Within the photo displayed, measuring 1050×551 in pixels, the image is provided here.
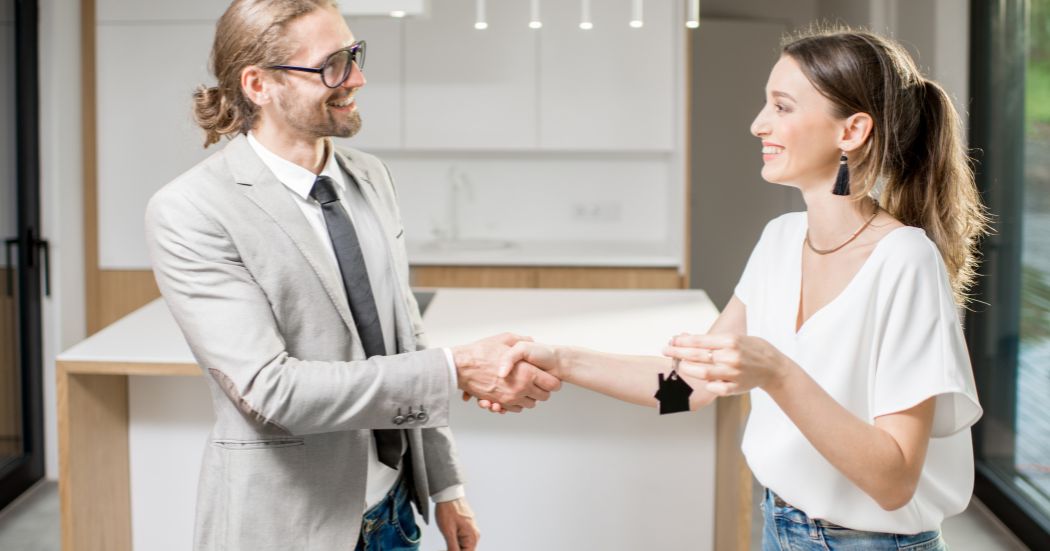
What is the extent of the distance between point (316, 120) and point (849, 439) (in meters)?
1.02

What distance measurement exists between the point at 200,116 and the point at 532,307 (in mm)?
1468

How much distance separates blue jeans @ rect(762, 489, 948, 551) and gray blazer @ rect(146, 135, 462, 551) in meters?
0.53

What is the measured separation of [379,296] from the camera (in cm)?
176

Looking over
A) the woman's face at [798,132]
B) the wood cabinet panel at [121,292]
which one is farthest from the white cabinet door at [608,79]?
the woman's face at [798,132]

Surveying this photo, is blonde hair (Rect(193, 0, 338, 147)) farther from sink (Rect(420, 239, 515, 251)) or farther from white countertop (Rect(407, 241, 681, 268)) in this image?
sink (Rect(420, 239, 515, 251))

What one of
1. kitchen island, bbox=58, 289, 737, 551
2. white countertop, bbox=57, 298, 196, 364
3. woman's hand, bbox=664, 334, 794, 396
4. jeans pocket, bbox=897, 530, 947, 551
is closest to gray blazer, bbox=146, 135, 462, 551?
woman's hand, bbox=664, 334, 794, 396

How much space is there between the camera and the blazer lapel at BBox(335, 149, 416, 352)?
179 cm

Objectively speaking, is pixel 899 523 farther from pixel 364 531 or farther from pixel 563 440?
pixel 563 440

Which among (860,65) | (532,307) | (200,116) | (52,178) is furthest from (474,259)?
(860,65)

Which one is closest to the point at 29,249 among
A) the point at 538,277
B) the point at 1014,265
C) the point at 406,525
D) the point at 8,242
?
the point at 8,242

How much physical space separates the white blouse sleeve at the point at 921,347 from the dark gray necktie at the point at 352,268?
31.2 inches

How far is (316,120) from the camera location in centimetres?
175

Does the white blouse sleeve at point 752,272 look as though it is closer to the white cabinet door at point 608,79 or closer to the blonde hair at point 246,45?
the blonde hair at point 246,45

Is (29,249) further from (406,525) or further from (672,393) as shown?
(672,393)
